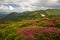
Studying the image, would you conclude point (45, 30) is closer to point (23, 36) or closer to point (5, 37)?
point (23, 36)

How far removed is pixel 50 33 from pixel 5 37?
13.2 metres

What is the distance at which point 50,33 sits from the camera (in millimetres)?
39750

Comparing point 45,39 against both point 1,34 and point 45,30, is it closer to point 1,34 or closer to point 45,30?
point 45,30

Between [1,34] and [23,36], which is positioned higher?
[23,36]

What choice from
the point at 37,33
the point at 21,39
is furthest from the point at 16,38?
the point at 37,33

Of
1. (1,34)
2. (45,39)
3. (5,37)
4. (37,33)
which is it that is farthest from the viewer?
(1,34)

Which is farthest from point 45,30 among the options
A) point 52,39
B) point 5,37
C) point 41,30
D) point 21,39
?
point 5,37

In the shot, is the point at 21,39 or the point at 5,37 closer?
the point at 21,39

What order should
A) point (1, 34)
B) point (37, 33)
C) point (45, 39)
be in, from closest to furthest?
point (45, 39) < point (37, 33) < point (1, 34)

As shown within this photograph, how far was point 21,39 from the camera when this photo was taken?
38531mm

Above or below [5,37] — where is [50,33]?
above

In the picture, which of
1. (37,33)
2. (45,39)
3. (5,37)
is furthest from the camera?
(5,37)

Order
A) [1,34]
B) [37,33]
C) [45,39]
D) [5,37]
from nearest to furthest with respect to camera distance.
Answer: [45,39] < [37,33] < [5,37] < [1,34]

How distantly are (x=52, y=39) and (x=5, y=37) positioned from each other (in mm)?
14097
